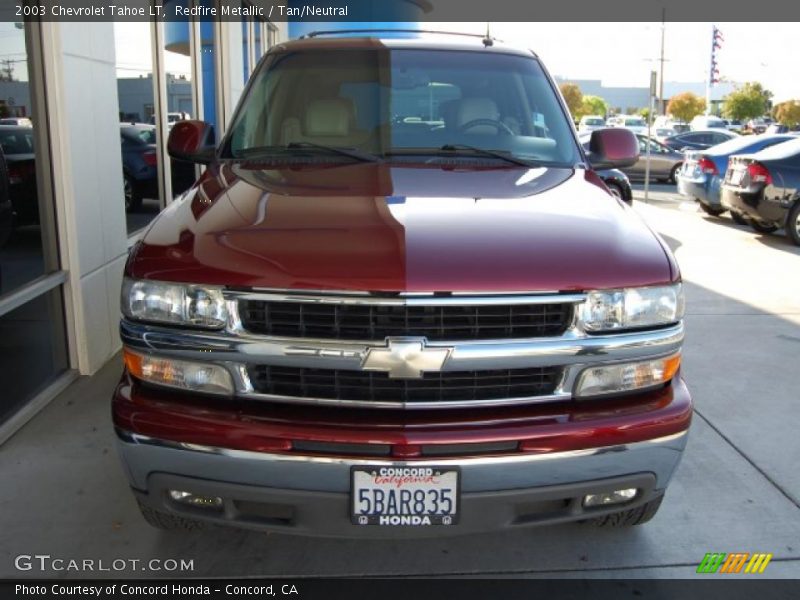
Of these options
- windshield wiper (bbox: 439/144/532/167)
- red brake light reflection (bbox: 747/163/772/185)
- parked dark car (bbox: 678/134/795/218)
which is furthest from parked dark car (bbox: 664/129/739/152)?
windshield wiper (bbox: 439/144/532/167)

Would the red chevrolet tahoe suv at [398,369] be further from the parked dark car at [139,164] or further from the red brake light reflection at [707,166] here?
the red brake light reflection at [707,166]

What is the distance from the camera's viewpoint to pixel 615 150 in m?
4.23

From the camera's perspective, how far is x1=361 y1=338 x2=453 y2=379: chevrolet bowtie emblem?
2.45 meters

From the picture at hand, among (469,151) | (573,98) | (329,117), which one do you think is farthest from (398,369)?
(573,98)

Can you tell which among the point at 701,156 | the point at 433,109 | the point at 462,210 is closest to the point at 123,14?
the point at 433,109

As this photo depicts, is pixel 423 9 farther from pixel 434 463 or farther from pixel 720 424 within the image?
pixel 434 463

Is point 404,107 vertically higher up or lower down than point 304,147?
higher up

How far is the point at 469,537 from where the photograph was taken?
3301mm

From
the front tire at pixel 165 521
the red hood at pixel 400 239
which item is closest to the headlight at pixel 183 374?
the red hood at pixel 400 239

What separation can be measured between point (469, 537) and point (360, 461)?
1.06 m

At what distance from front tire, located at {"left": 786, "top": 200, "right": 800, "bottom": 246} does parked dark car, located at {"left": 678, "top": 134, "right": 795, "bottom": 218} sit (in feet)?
4.58

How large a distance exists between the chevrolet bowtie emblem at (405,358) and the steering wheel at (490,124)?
1745 mm

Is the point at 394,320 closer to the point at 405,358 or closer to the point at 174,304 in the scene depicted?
the point at 405,358

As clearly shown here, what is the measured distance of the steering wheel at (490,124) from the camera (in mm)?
3932
